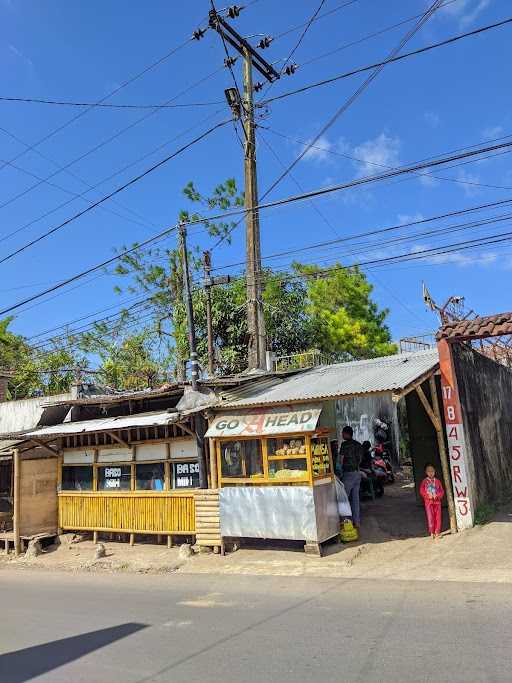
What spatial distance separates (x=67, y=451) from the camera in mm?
14680

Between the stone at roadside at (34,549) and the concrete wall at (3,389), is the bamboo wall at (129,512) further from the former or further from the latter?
the concrete wall at (3,389)

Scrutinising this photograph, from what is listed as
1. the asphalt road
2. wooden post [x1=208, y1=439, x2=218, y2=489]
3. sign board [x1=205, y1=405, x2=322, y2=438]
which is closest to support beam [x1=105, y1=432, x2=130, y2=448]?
wooden post [x1=208, y1=439, x2=218, y2=489]

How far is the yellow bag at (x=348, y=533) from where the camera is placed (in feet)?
34.5

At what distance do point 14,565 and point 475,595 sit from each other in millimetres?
10209

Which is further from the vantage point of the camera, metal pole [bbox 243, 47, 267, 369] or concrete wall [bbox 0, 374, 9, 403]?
concrete wall [bbox 0, 374, 9, 403]

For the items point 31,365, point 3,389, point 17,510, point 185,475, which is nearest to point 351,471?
point 185,475

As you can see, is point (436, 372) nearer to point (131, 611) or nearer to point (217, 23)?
point (131, 611)

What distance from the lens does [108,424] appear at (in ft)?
42.5

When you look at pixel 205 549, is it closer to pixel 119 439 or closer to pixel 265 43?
pixel 119 439

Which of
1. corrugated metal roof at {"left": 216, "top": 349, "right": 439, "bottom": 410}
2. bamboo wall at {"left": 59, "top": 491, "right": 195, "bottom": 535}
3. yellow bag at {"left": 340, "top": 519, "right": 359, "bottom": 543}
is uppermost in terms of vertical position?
corrugated metal roof at {"left": 216, "top": 349, "right": 439, "bottom": 410}

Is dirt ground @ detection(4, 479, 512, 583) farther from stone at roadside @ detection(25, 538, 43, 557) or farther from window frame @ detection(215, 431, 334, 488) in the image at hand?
window frame @ detection(215, 431, 334, 488)

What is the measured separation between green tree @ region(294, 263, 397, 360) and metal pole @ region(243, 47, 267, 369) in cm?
1190

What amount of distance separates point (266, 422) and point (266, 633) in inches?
207

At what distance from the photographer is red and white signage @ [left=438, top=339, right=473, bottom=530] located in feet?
33.6
